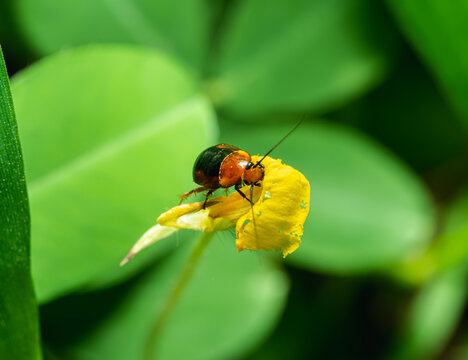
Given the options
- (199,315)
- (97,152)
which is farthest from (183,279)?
(199,315)

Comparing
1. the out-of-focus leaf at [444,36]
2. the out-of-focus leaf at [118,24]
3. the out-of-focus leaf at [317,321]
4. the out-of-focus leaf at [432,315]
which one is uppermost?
the out-of-focus leaf at [118,24]

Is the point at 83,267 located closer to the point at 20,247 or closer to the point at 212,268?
the point at 20,247

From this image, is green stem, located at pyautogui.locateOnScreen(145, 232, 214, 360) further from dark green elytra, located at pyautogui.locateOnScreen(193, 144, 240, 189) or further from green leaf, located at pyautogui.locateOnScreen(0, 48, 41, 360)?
green leaf, located at pyautogui.locateOnScreen(0, 48, 41, 360)

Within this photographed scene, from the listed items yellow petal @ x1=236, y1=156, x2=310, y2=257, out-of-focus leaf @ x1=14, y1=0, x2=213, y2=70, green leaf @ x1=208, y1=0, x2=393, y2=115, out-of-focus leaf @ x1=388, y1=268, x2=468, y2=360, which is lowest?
out-of-focus leaf @ x1=388, y1=268, x2=468, y2=360

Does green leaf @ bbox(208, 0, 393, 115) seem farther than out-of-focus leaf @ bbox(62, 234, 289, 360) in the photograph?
Yes

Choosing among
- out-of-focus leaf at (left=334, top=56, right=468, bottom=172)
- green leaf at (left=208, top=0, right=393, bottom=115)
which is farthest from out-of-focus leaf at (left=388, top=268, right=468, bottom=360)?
green leaf at (left=208, top=0, right=393, bottom=115)

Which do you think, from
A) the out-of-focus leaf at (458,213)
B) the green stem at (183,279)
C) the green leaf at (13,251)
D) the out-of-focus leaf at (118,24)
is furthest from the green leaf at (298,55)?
the green leaf at (13,251)

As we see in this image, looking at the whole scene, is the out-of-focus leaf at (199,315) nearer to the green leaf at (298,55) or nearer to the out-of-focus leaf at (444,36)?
the green leaf at (298,55)

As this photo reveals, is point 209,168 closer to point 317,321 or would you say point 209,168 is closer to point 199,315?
point 199,315
